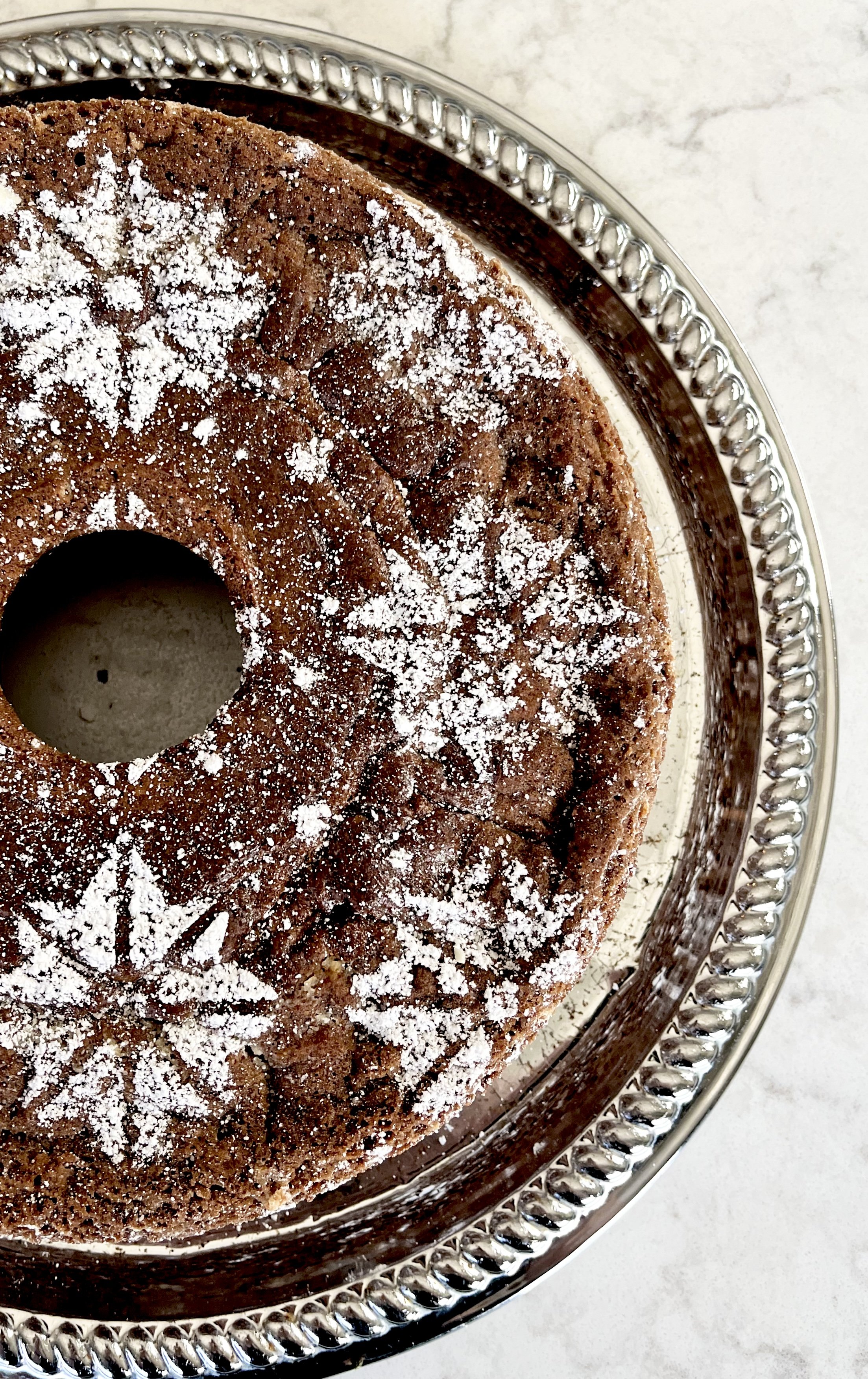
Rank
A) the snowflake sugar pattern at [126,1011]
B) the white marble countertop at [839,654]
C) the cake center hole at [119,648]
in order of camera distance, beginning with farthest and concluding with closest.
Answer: the white marble countertop at [839,654], the cake center hole at [119,648], the snowflake sugar pattern at [126,1011]

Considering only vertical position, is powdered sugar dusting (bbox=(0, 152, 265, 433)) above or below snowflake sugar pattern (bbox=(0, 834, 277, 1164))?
above

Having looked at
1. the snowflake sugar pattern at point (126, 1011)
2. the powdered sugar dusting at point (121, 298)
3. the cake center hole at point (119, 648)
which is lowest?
the snowflake sugar pattern at point (126, 1011)

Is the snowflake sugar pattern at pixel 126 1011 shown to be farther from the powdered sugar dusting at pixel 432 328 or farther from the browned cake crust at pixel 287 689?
the powdered sugar dusting at pixel 432 328

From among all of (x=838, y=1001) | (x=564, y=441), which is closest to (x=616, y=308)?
(x=564, y=441)

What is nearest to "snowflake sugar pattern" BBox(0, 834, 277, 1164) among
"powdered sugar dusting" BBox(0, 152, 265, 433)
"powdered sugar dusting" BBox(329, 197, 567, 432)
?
"powdered sugar dusting" BBox(0, 152, 265, 433)

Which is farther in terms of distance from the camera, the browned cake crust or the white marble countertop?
the white marble countertop

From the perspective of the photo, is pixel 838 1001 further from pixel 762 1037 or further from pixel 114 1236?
pixel 114 1236

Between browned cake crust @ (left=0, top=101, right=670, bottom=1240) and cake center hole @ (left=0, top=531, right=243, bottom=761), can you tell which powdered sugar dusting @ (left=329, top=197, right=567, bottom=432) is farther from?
cake center hole @ (left=0, top=531, right=243, bottom=761)

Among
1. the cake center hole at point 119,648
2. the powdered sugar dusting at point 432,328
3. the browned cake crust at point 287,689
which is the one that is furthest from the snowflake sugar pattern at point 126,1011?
the powdered sugar dusting at point 432,328
